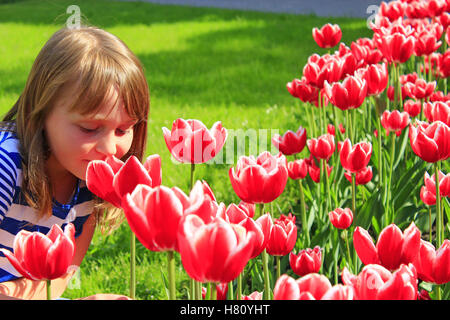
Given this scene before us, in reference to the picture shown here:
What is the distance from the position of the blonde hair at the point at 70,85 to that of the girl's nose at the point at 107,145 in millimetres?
84

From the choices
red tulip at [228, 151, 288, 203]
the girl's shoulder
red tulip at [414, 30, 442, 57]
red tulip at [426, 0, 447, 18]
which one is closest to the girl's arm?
the girl's shoulder

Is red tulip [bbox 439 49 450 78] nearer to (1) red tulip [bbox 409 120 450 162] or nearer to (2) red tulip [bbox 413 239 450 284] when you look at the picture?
(1) red tulip [bbox 409 120 450 162]

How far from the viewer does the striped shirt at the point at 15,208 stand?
1.60m

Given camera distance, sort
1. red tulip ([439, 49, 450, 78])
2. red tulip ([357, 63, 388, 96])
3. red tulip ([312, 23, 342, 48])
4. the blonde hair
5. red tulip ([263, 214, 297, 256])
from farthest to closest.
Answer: red tulip ([312, 23, 342, 48]), red tulip ([439, 49, 450, 78]), red tulip ([357, 63, 388, 96]), the blonde hair, red tulip ([263, 214, 297, 256])

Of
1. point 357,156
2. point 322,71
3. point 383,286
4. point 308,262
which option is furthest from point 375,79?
point 383,286

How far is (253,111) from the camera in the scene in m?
4.30

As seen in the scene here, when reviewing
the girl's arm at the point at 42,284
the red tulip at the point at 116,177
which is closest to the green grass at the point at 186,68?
the girl's arm at the point at 42,284

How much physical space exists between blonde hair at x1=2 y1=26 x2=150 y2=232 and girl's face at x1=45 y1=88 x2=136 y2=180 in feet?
0.07

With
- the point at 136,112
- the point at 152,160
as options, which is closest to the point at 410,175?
the point at 136,112

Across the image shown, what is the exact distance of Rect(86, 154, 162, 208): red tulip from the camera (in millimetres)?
836

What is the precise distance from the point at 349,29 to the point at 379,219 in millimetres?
5436
